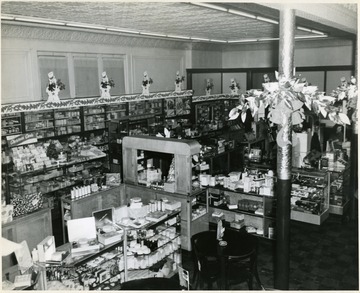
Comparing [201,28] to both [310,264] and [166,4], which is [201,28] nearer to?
[166,4]

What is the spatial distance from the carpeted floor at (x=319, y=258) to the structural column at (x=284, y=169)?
6.01 ft

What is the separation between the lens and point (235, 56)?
17078mm

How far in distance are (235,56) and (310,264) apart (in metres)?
11.7

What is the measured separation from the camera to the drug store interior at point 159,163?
484cm

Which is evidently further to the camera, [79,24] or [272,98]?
[79,24]

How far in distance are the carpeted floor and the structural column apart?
1.83 metres

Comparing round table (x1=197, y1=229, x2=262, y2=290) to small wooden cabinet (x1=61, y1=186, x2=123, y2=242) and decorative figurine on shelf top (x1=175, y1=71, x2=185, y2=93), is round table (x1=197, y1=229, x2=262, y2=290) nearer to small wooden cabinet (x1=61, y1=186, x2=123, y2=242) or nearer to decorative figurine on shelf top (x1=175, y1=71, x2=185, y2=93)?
small wooden cabinet (x1=61, y1=186, x2=123, y2=242)

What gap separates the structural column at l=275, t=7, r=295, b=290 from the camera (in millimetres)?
4070

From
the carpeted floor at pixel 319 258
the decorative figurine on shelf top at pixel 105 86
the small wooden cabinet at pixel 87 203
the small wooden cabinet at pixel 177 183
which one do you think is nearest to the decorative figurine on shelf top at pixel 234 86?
the decorative figurine on shelf top at pixel 105 86

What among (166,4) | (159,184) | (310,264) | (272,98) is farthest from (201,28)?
(272,98)

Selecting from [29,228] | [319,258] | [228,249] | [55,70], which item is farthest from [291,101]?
[55,70]

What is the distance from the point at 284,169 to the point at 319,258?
3533mm

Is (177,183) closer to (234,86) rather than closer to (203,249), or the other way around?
(203,249)

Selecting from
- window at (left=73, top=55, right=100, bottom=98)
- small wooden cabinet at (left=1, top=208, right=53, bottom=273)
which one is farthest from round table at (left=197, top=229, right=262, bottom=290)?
window at (left=73, top=55, right=100, bottom=98)
